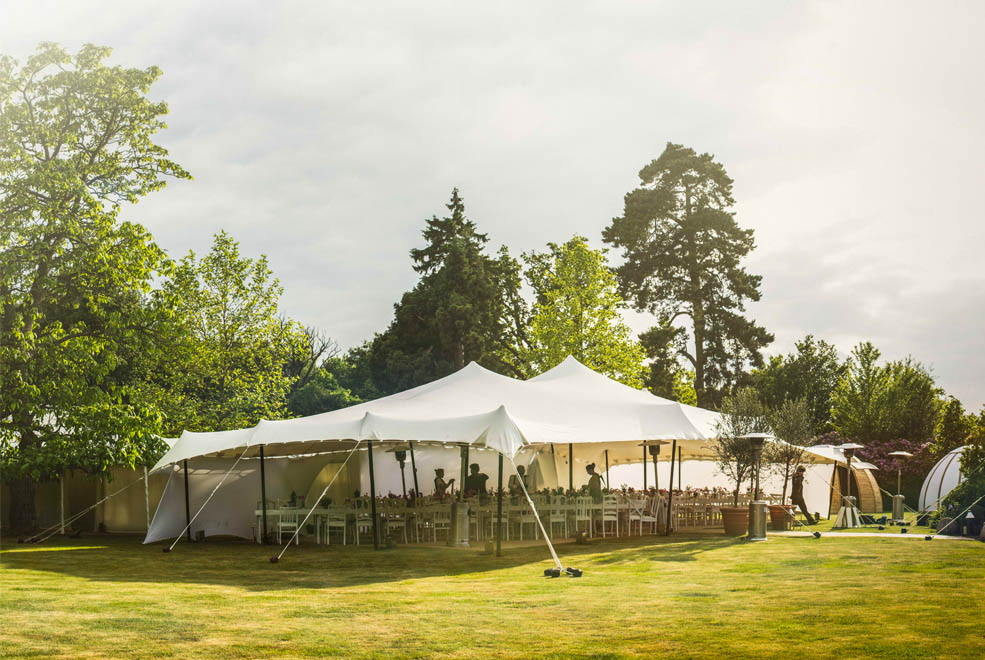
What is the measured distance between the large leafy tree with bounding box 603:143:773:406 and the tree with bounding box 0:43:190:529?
84.0 feet

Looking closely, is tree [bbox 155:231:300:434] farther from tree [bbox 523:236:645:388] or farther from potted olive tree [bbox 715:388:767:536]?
potted olive tree [bbox 715:388:767:536]

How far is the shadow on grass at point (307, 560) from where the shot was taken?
447 inches

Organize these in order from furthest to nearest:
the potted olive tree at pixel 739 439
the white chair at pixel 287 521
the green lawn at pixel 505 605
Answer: the potted olive tree at pixel 739 439, the white chair at pixel 287 521, the green lawn at pixel 505 605

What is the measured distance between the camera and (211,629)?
7.36 metres

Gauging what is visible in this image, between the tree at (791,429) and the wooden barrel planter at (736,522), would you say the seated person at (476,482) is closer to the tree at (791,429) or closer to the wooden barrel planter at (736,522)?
the wooden barrel planter at (736,522)

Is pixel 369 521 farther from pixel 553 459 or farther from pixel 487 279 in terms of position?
pixel 487 279

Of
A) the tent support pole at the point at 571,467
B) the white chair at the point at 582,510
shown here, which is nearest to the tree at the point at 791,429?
the tent support pole at the point at 571,467

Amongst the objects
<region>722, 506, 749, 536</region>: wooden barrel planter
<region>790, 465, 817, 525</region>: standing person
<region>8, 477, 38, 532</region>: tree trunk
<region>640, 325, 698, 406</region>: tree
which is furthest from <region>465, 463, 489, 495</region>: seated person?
<region>640, 325, 698, 406</region>: tree

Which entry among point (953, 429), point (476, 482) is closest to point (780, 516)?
point (476, 482)

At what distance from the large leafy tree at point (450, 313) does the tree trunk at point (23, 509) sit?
2225cm

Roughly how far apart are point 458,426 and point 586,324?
1841cm

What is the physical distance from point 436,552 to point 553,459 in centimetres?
939

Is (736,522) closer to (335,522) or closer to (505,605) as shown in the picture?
(335,522)

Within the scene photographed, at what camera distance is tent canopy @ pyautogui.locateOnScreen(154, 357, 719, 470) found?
45.3 ft
